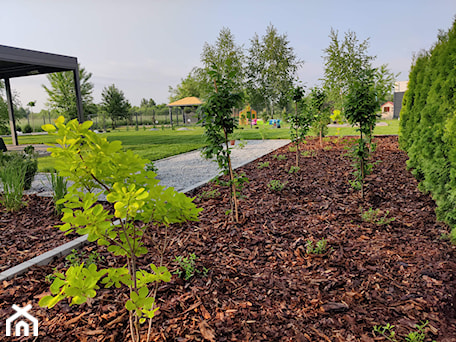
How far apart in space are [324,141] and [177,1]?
6.57 meters

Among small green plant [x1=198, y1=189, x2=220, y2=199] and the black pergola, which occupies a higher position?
the black pergola

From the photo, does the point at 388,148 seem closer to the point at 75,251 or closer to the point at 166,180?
the point at 166,180

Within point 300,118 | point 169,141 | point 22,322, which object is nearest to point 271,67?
point 169,141

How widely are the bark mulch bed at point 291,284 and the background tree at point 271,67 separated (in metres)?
26.7

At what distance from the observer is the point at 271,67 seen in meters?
29.8

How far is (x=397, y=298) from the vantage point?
7.11ft

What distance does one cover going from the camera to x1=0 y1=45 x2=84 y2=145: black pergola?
9.22 meters

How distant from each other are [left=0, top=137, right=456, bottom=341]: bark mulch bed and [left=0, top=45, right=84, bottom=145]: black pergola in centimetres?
926

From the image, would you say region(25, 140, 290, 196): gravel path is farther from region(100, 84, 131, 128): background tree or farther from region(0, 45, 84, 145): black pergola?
region(100, 84, 131, 128): background tree

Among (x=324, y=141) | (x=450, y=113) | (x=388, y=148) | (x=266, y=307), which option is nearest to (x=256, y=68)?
(x=324, y=141)

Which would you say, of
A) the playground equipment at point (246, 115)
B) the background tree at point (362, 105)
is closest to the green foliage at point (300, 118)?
the playground equipment at point (246, 115)

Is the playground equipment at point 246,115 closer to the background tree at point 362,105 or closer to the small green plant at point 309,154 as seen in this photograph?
the small green plant at point 309,154

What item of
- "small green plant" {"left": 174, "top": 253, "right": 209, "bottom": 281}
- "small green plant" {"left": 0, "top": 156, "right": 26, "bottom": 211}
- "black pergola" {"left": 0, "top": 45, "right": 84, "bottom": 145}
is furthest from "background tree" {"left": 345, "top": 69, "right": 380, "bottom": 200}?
"black pergola" {"left": 0, "top": 45, "right": 84, "bottom": 145}

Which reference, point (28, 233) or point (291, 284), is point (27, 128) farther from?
point (291, 284)
